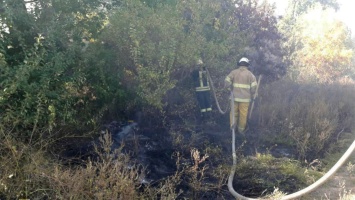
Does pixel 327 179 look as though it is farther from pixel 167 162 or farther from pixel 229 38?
pixel 229 38

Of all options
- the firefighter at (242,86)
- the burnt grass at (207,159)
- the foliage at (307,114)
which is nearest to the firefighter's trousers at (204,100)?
the burnt grass at (207,159)

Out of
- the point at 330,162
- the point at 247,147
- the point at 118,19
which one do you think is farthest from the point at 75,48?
the point at 330,162

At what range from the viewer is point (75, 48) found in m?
5.06

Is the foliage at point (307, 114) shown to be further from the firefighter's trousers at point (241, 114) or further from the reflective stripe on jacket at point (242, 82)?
the reflective stripe on jacket at point (242, 82)

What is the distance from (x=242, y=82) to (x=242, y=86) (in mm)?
98

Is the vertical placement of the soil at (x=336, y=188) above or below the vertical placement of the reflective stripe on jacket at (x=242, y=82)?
below

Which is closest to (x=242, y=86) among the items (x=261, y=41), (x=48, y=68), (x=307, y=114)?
(x=307, y=114)

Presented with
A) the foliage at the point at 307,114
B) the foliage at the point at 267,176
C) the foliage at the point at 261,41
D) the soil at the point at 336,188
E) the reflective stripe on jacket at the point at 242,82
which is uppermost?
the foliage at the point at 261,41

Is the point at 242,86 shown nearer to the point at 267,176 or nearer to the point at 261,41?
the point at 261,41

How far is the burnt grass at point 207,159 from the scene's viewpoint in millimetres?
4727

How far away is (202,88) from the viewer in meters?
7.24

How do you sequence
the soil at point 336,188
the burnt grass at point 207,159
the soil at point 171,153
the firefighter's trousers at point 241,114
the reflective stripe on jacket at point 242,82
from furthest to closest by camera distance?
the firefighter's trousers at point 241,114 → the reflective stripe on jacket at point 242,82 → the burnt grass at point 207,159 → the soil at point 171,153 → the soil at point 336,188

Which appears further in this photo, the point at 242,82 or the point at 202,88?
the point at 202,88

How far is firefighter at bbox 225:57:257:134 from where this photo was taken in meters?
7.09
